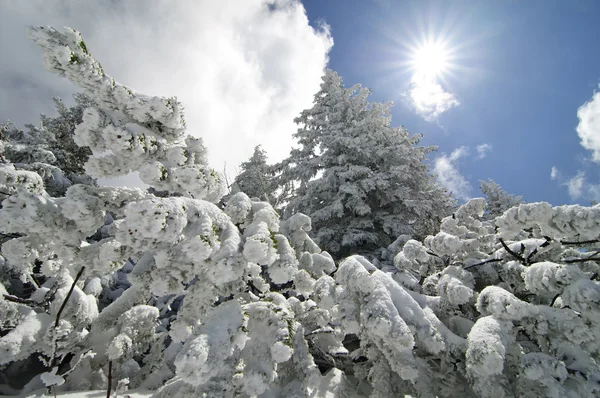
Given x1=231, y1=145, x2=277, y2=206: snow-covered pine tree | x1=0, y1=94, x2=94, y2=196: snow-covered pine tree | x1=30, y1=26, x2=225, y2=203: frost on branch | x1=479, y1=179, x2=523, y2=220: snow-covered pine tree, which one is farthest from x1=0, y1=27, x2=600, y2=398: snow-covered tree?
x1=479, y1=179, x2=523, y2=220: snow-covered pine tree

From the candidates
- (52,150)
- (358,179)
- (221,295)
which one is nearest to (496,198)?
(358,179)

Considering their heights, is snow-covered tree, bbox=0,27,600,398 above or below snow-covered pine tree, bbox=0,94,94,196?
below

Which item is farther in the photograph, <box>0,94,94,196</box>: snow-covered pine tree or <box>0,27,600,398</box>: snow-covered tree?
<box>0,94,94,196</box>: snow-covered pine tree

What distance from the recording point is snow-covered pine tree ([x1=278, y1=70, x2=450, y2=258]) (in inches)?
423

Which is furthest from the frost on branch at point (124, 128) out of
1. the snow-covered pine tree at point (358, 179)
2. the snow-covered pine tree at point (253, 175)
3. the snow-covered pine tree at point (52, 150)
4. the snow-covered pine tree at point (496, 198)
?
the snow-covered pine tree at point (496, 198)

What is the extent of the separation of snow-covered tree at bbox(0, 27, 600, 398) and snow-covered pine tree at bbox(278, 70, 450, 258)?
7796 mm

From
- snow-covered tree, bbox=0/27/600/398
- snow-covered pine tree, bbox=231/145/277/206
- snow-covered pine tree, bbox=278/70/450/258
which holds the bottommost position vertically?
snow-covered tree, bbox=0/27/600/398

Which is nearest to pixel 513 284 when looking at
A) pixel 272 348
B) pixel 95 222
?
pixel 272 348

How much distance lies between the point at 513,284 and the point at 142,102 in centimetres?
401

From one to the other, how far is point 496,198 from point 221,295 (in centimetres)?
2725

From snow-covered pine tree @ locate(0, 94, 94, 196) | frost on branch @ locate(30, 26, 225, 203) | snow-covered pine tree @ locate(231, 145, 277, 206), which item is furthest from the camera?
snow-covered pine tree @ locate(231, 145, 277, 206)

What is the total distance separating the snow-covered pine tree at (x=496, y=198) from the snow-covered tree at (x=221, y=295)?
75.7 feet

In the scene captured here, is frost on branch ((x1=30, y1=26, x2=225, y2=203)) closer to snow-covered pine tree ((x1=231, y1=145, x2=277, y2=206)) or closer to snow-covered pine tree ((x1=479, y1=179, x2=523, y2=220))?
snow-covered pine tree ((x1=231, y1=145, x2=277, y2=206))

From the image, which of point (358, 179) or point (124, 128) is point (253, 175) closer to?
point (358, 179)
